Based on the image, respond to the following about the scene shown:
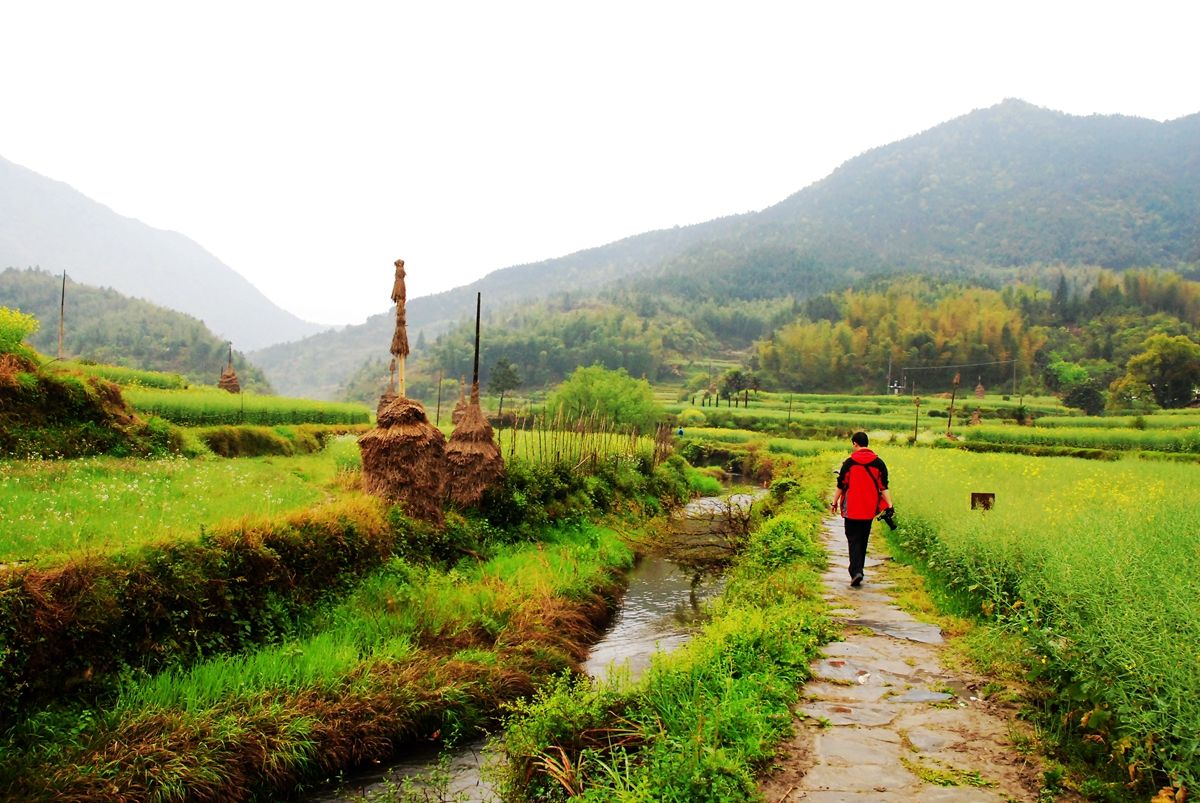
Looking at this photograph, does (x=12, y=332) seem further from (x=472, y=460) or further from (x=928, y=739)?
(x=928, y=739)

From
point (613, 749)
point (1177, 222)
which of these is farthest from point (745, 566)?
point (1177, 222)

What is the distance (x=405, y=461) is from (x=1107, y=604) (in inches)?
370

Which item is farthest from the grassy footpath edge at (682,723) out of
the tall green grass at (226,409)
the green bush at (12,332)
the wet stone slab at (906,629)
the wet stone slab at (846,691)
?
the tall green grass at (226,409)

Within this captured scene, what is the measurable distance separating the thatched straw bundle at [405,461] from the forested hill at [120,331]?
271 feet

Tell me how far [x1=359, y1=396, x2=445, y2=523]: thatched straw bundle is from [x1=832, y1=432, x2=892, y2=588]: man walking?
6443mm

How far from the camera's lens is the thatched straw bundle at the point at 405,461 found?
11.4 meters

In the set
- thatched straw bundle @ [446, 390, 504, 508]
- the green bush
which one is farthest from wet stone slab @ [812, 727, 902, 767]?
the green bush

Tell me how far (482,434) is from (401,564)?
4191 millimetres

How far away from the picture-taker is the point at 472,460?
13.4 m

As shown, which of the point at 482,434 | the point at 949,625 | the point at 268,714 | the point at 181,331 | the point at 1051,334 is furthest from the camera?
the point at 181,331

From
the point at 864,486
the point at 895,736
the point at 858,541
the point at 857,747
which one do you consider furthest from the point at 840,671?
the point at 864,486

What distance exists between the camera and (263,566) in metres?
8.08

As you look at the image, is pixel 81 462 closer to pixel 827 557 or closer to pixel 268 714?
pixel 268 714

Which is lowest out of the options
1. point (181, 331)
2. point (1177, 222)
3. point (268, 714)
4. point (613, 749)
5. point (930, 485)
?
point (268, 714)
